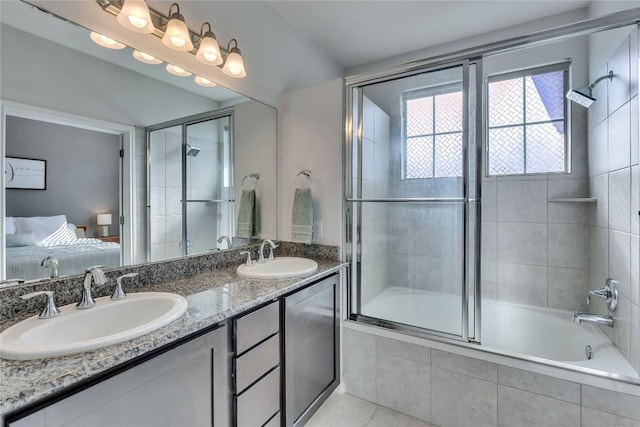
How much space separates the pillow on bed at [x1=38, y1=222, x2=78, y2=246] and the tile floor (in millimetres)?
1626

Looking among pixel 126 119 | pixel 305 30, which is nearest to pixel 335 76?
pixel 305 30

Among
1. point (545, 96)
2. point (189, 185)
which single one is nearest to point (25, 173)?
point (189, 185)

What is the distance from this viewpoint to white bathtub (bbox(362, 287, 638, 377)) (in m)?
1.90

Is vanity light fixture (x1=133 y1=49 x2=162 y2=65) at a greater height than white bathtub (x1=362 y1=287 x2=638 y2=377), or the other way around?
vanity light fixture (x1=133 y1=49 x2=162 y2=65)

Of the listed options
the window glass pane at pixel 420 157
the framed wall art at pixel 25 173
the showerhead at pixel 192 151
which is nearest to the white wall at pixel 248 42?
the showerhead at pixel 192 151

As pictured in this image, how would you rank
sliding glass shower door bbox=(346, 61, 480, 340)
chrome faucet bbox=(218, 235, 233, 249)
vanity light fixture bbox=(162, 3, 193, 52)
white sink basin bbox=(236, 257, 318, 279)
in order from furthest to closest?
chrome faucet bbox=(218, 235, 233, 249)
sliding glass shower door bbox=(346, 61, 480, 340)
white sink basin bbox=(236, 257, 318, 279)
vanity light fixture bbox=(162, 3, 193, 52)

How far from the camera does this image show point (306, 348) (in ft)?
5.33

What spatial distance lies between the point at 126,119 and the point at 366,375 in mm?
2071

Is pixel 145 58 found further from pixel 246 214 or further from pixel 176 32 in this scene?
pixel 246 214

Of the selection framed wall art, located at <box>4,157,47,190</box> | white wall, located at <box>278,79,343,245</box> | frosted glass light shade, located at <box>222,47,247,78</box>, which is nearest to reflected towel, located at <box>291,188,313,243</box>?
white wall, located at <box>278,79,343,245</box>

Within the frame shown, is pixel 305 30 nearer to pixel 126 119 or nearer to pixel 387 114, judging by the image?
pixel 387 114

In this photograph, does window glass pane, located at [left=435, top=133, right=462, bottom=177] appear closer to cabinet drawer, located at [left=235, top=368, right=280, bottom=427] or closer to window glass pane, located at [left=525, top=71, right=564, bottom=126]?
window glass pane, located at [left=525, top=71, right=564, bottom=126]

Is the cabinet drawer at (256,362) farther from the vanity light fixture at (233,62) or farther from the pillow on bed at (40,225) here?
the vanity light fixture at (233,62)

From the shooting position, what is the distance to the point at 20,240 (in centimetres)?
105
